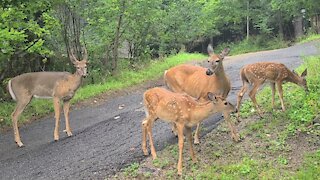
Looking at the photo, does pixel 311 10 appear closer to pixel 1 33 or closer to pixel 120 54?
pixel 120 54

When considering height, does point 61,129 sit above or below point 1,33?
below

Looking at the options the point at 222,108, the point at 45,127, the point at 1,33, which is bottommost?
the point at 45,127

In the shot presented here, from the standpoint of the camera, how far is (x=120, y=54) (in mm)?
18531

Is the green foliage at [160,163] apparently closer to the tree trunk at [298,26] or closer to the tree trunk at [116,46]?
the tree trunk at [116,46]

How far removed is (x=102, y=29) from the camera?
1603 centimetres

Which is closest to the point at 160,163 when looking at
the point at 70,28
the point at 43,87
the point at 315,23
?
the point at 43,87

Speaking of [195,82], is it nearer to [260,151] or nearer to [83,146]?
[260,151]

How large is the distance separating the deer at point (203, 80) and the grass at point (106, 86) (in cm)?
444

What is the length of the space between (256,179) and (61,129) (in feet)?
17.1

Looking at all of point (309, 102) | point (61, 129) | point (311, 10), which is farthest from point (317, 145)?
point (311, 10)

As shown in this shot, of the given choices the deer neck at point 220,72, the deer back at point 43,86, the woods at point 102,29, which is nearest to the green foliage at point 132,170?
the deer neck at point 220,72

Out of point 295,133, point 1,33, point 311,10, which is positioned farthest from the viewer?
point 311,10

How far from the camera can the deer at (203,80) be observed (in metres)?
Answer: 8.07

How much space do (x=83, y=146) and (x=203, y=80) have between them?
2547 mm
